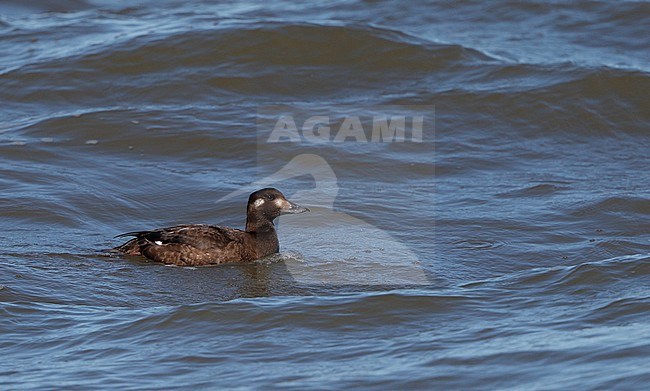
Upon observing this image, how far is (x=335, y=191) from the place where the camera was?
1173cm

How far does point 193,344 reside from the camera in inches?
302

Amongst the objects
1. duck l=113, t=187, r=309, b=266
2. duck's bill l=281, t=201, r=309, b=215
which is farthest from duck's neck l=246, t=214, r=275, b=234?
duck's bill l=281, t=201, r=309, b=215

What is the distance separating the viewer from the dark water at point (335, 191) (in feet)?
24.3

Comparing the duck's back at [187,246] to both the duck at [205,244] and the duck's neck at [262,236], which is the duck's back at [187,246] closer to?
the duck at [205,244]

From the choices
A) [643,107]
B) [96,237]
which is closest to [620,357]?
[96,237]

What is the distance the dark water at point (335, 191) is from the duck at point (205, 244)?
12cm

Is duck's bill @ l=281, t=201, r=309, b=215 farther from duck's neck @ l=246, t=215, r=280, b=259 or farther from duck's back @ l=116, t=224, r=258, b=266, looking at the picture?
duck's back @ l=116, t=224, r=258, b=266

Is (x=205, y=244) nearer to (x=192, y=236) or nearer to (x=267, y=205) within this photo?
(x=192, y=236)

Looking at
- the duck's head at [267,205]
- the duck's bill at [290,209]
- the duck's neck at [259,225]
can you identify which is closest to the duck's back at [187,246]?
the duck's neck at [259,225]

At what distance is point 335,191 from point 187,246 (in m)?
2.57

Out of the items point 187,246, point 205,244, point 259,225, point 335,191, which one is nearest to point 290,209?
point 259,225

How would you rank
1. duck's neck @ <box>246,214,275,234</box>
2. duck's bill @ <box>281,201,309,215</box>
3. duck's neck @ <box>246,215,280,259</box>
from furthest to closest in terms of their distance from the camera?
duck's bill @ <box>281,201,309,215</box> → duck's neck @ <box>246,214,275,234</box> → duck's neck @ <box>246,215,280,259</box>

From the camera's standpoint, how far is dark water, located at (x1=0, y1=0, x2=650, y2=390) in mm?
7418

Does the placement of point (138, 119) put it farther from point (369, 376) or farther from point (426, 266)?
point (369, 376)
